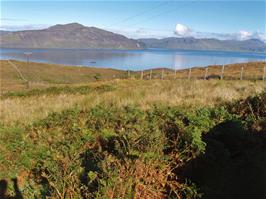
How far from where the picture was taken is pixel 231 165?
539 cm

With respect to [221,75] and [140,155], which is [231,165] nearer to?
[140,155]

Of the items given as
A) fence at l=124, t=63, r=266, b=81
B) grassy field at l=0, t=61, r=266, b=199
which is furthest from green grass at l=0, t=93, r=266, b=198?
fence at l=124, t=63, r=266, b=81

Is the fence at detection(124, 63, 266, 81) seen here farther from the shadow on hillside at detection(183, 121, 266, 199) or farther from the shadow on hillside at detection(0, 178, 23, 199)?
the shadow on hillside at detection(0, 178, 23, 199)

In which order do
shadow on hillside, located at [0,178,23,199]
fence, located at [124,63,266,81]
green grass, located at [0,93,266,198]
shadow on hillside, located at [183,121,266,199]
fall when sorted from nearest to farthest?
green grass, located at [0,93,266,198]
shadow on hillside, located at [183,121,266,199]
shadow on hillside, located at [0,178,23,199]
fence, located at [124,63,266,81]

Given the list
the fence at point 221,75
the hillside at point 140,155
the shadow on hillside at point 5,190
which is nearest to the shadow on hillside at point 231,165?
the hillside at point 140,155

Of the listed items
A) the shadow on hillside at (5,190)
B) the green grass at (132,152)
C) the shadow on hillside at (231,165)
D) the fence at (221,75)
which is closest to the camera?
the green grass at (132,152)

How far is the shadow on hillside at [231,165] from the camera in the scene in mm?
4762

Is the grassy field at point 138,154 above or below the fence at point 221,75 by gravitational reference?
above

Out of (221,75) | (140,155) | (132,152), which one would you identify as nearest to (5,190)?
(132,152)

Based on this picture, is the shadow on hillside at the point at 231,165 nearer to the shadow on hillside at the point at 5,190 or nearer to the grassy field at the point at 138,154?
the grassy field at the point at 138,154

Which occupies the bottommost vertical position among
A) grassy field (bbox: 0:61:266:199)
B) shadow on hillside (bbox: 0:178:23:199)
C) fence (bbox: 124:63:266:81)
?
fence (bbox: 124:63:266:81)

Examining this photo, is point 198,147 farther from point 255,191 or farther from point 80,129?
point 80,129

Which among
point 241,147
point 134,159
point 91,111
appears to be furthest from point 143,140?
point 91,111

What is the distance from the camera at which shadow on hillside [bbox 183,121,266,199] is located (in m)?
4.76
